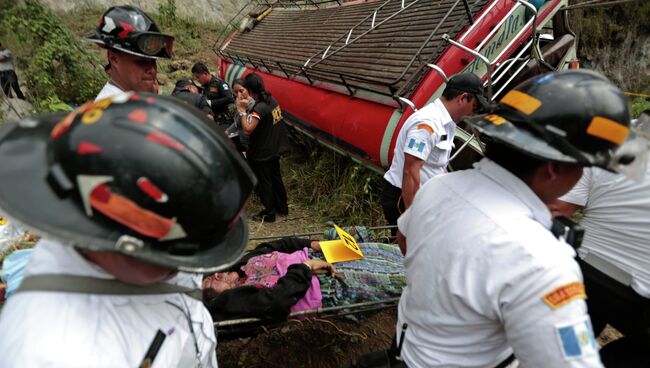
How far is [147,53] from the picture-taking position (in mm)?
2305

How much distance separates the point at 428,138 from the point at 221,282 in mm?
1918

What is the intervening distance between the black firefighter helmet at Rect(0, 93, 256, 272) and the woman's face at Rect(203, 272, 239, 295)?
165 cm

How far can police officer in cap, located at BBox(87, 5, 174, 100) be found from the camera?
88.6 inches

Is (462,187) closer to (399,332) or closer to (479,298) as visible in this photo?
(479,298)

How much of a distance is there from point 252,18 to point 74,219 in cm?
1078

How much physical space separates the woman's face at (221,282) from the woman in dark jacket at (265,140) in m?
2.11

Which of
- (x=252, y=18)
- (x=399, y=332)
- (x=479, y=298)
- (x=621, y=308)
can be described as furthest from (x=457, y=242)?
(x=252, y=18)

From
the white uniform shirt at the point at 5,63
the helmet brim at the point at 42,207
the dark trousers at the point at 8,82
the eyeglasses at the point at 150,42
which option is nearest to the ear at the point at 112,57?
the eyeglasses at the point at 150,42

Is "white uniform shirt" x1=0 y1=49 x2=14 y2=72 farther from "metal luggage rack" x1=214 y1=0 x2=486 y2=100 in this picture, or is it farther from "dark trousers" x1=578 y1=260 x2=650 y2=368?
"dark trousers" x1=578 y1=260 x2=650 y2=368

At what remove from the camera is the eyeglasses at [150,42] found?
2254 mm

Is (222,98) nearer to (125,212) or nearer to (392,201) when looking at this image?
(392,201)

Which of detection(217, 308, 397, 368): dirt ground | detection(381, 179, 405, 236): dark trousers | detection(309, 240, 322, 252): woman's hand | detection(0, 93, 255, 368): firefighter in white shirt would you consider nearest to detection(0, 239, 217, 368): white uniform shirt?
detection(0, 93, 255, 368): firefighter in white shirt

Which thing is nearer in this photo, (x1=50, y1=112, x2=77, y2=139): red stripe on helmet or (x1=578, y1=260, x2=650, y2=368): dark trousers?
(x1=50, y1=112, x2=77, y2=139): red stripe on helmet

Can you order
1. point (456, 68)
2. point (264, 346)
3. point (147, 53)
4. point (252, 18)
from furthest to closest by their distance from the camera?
point (252, 18), point (456, 68), point (264, 346), point (147, 53)
